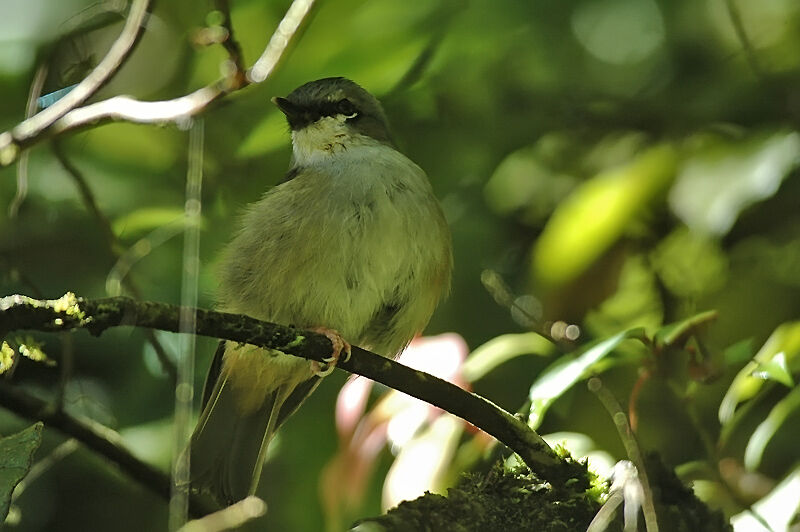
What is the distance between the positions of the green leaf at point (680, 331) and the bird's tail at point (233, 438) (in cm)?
50

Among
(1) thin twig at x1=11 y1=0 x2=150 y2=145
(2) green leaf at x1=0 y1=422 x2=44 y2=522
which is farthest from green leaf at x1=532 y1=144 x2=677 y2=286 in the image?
(2) green leaf at x1=0 y1=422 x2=44 y2=522

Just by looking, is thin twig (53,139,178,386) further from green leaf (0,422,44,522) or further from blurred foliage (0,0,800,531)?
green leaf (0,422,44,522)

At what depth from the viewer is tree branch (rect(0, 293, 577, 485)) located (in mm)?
791

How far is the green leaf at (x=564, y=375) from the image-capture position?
1083mm

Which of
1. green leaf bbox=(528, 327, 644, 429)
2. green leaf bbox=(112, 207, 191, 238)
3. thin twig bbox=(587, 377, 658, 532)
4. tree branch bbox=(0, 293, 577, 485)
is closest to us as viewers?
tree branch bbox=(0, 293, 577, 485)

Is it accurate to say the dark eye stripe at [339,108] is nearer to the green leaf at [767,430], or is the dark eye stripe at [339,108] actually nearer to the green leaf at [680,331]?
the green leaf at [680,331]

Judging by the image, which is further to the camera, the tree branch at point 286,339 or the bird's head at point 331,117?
the bird's head at point 331,117

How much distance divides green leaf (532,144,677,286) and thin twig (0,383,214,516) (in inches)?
24.4

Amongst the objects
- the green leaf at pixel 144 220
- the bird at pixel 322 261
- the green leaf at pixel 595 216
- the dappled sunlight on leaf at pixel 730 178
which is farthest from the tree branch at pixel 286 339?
the dappled sunlight on leaf at pixel 730 178

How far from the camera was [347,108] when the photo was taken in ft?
4.48

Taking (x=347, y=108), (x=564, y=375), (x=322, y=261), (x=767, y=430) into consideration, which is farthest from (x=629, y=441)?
(x=347, y=108)

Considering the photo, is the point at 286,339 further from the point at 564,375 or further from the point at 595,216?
the point at 595,216

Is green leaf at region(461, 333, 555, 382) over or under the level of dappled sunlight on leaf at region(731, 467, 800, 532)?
over

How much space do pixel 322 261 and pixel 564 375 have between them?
402mm
